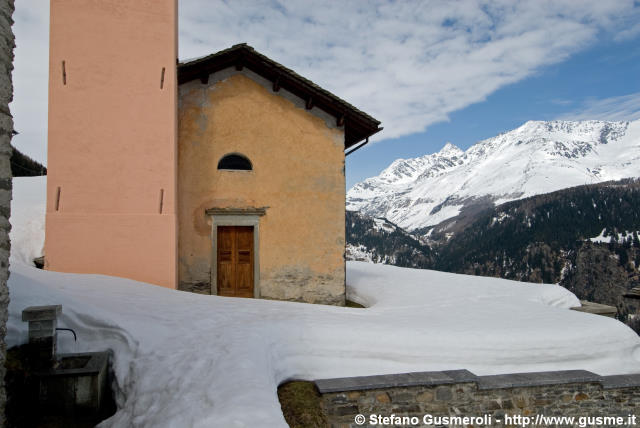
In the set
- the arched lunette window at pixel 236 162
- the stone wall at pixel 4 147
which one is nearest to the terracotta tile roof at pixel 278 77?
the arched lunette window at pixel 236 162

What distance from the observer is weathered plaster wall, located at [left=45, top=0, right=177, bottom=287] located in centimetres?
818

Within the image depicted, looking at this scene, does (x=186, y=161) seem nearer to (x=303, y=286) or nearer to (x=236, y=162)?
(x=236, y=162)

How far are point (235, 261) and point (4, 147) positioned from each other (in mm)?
7211

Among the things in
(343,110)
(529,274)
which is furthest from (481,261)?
(343,110)

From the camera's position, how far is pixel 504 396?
578 centimetres

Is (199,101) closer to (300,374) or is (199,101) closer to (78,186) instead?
(78,186)

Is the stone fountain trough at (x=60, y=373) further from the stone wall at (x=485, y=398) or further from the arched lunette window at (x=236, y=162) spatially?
the arched lunette window at (x=236, y=162)

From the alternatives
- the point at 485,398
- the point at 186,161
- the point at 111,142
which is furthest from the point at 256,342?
the point at 186,161

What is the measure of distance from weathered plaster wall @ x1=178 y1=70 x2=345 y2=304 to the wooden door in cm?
30

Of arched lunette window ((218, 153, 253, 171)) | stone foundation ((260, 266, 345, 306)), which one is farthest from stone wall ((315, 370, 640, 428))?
arched lunette window ((218, 153, 253, 171))

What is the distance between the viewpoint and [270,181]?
34.0 ft

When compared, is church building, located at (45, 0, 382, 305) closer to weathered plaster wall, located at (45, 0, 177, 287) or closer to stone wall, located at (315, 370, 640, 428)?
weathered plaster wall, located at (45, 0, 177, 287)

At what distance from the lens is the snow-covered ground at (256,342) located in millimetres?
3930

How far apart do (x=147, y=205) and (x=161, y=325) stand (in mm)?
3600
